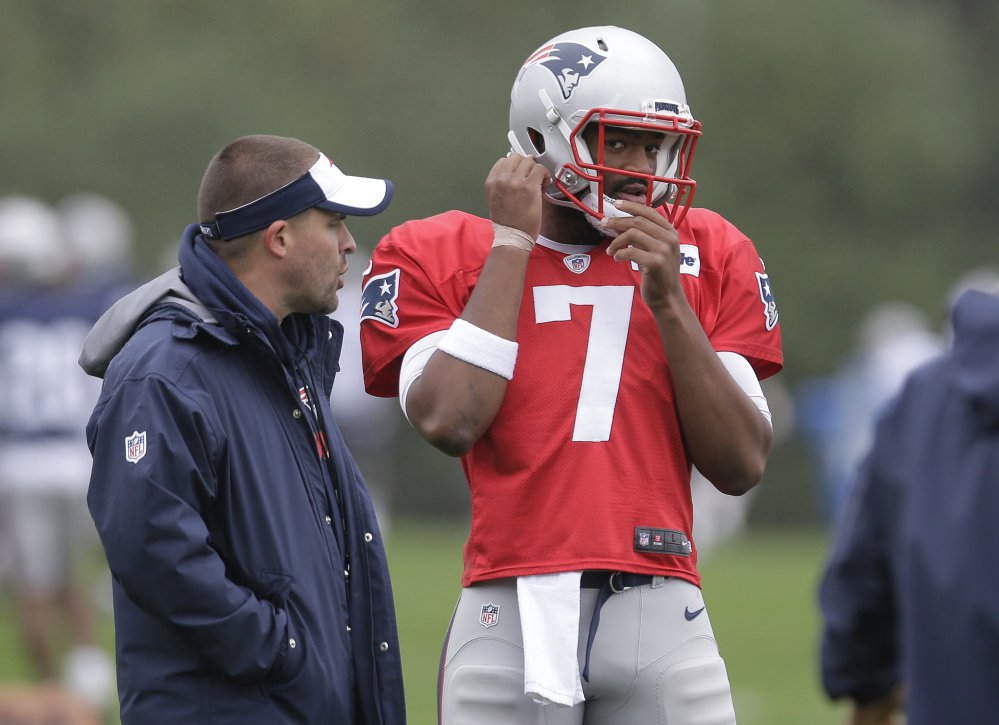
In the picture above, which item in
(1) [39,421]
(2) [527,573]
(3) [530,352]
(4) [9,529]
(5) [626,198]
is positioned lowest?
(4) [9,529]

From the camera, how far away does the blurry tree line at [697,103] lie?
25078 mm

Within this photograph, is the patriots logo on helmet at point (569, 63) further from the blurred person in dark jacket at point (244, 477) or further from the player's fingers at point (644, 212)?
the blurred person in dark jacket at point (244, 477)

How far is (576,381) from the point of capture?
131 inches

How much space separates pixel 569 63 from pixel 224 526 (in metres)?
1.15

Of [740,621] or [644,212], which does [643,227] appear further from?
[740,621]

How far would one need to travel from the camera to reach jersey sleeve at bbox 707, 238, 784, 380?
3.44m

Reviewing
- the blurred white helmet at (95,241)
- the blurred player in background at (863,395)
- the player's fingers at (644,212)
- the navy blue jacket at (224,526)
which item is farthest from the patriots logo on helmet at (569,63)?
the blurred player in background at (863,395)

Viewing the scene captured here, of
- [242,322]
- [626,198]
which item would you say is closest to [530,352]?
[626,198]

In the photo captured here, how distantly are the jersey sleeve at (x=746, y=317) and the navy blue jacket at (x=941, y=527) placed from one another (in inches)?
31.8

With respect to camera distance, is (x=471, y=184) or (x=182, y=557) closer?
(x=182, y=557)

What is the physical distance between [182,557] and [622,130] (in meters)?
1.19

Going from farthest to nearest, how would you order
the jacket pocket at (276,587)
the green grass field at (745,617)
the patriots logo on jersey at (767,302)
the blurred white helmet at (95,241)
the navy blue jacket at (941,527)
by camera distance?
the blurred white helmet at (95,241) < the green grass field at (745,617) < the patriots logo on jersey at (767,302) < the jacket pocket at (276,587) < the navy blue jacket at (941,527)

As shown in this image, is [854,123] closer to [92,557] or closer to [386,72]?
[386,72]

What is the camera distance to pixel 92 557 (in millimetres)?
15219
